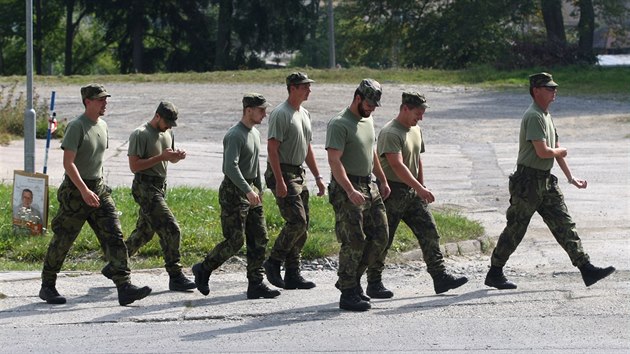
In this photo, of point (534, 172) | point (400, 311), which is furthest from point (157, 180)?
point (534, 172)

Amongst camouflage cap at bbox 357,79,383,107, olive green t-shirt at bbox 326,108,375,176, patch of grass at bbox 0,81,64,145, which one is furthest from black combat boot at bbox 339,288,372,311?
patch of grass at bbox 0,81,64,145

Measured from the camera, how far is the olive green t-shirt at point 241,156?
9984 mm

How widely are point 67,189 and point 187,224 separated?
11.7 feet

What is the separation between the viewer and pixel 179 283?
35.8 feet

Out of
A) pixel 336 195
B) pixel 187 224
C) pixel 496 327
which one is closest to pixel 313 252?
pixel 187 224

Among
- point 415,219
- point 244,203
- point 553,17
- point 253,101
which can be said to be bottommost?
point 415,219

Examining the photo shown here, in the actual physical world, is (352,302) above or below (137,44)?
below

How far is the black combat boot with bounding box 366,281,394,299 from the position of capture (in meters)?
10.5

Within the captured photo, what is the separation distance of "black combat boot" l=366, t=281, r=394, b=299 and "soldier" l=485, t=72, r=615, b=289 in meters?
0.91

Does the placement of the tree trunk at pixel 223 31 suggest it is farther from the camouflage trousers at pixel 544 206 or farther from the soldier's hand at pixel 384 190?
the soldier's hand at pixel 384 190

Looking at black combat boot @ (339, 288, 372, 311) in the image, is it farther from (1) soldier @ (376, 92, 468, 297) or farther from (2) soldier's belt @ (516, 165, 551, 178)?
(2) soldier's belt @ (516, 165, 551, 178)

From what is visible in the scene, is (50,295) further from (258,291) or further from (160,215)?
(258,291)

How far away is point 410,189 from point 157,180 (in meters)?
2.27

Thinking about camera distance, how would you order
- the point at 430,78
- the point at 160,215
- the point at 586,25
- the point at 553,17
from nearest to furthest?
the point at 160,215
the point at 430,78
the point at 586,25
the point at 553,17
